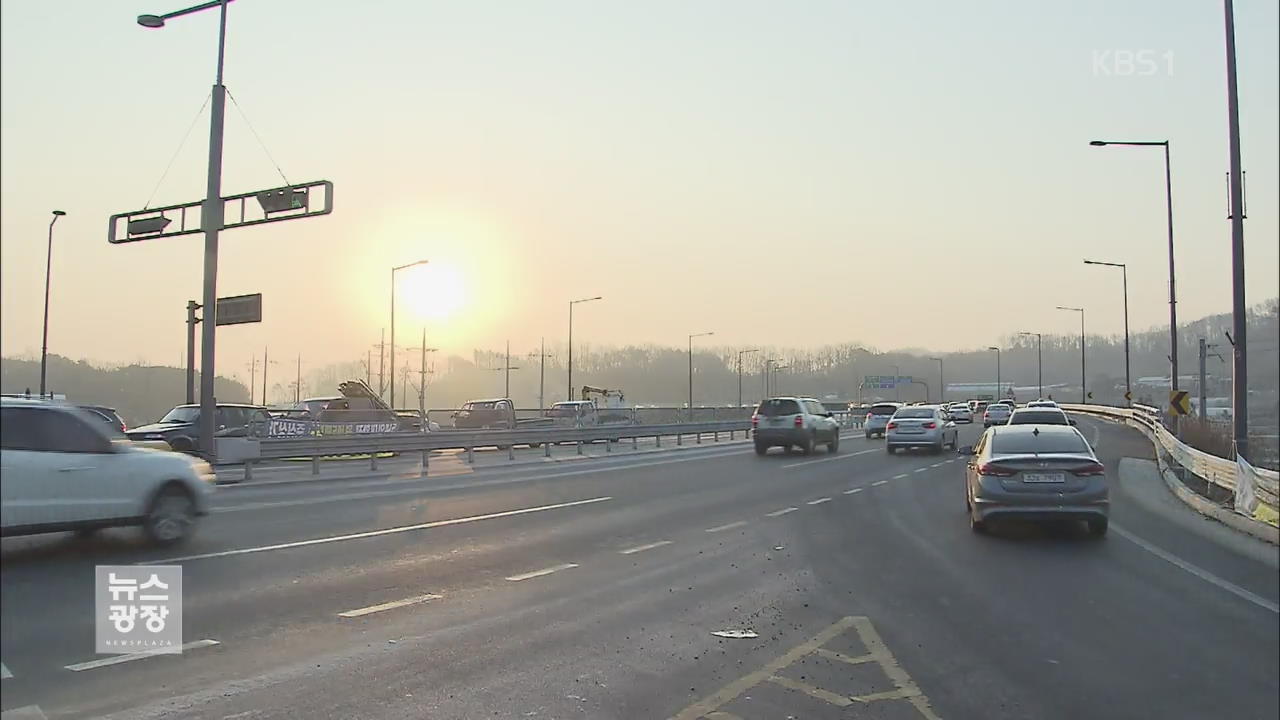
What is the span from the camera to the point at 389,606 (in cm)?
817

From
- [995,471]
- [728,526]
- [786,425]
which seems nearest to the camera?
[995,471]

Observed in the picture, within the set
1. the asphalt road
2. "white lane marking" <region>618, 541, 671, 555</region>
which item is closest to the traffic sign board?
the asphalt road

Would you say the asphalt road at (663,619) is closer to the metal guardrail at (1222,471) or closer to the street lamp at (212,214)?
the metal guardrail at (1222,471)

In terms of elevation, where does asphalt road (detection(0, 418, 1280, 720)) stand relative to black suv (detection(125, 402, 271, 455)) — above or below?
below

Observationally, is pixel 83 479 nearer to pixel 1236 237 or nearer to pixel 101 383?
pixel 101 383

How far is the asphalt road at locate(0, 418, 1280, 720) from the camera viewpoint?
5637 millimetres

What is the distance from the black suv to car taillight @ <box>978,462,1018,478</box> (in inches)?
657

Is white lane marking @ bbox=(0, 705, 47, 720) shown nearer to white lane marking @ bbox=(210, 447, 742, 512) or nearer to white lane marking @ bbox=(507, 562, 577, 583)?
white lane marking @ bbox=(507, 562, 577, 583)

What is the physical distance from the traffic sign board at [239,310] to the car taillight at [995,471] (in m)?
16.7

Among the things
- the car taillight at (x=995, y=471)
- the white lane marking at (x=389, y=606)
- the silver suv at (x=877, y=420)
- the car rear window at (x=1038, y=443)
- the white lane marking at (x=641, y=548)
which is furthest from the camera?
the silver suv at (x=877, y=420)

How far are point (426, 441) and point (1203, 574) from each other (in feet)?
68.7

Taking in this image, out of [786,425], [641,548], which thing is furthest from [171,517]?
[786,425]

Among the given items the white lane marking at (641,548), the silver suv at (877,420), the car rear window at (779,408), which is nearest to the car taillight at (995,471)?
the white lane marking at (641,548)

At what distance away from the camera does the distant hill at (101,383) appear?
35.3 feet
